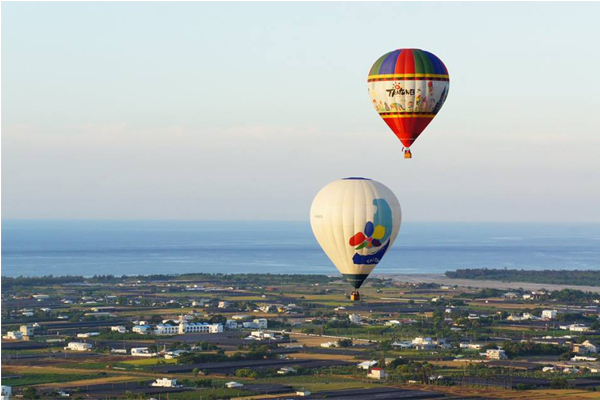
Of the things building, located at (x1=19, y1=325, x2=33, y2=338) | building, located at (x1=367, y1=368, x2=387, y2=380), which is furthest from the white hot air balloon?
building, located at (x1=19, y1=325, x2=33, y2=338)

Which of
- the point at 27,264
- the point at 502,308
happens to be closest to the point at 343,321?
the point at 502,308

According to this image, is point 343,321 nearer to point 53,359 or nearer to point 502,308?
point 502,308

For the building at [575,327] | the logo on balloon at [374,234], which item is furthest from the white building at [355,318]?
the logo on balloon at [374,234]

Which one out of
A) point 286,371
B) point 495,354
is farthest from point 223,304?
point 286,371

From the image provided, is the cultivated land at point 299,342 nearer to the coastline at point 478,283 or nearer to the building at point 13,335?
the building at point 13,335

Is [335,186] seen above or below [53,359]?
above

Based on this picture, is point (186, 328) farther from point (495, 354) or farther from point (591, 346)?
point (591, 346)
